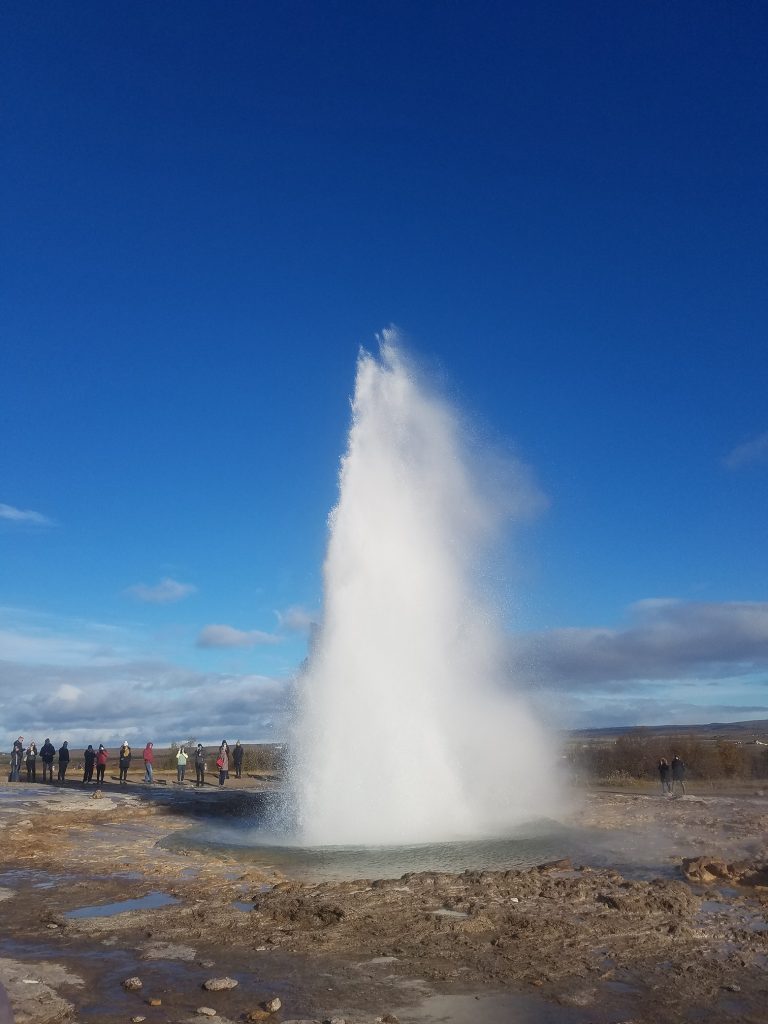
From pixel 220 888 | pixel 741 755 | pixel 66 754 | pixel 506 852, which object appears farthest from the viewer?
pixel 741 755

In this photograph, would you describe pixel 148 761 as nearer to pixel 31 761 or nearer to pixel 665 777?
pixel 31 761

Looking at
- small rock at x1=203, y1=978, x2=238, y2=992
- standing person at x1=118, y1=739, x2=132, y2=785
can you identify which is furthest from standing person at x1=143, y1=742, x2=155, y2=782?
small rock at x1=203, y1=978, x2=238, y2=992

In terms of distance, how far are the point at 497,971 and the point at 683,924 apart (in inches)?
90.4

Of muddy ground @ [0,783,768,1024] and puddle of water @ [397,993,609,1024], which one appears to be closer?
puddle of water @ [397,993,609,1024]

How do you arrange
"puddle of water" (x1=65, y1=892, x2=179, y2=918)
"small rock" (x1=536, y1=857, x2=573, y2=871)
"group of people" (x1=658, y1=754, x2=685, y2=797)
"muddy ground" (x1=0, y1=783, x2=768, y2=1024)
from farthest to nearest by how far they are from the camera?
1. "group of people" (x1=658, y1=754, x2=685, y2=797)
2. "small rock" (x1=536, y1=857, x2=573, y2=871)
3. "puddle of water" (x1=65, y1=892, x2=179, y2=918)
4. "muddy ground" (x1=0, y1=783, x2=768, y2=1024)

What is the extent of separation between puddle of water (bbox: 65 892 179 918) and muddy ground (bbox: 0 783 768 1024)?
105mm

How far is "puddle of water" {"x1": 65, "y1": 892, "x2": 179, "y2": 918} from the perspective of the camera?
Answer: 9078 mm

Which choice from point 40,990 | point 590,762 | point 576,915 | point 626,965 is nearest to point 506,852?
point 576,915

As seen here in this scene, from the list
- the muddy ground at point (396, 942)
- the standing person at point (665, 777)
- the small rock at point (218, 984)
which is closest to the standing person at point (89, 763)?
the muddy ground at point (396, 942)

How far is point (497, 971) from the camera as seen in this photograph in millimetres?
6789

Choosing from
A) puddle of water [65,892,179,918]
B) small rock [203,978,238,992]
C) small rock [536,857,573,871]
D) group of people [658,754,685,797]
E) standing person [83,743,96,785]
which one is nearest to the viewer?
small rock [203,978,238,992]

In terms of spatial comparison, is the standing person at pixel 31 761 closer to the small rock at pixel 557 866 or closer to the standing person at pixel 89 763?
the standing person at pixel 89 763

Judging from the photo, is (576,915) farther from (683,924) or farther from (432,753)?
(432,753)

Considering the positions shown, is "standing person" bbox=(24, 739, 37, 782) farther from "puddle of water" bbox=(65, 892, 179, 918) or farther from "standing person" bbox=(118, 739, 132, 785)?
"puddle of water" bbox=(65, 892, 179, 918)
